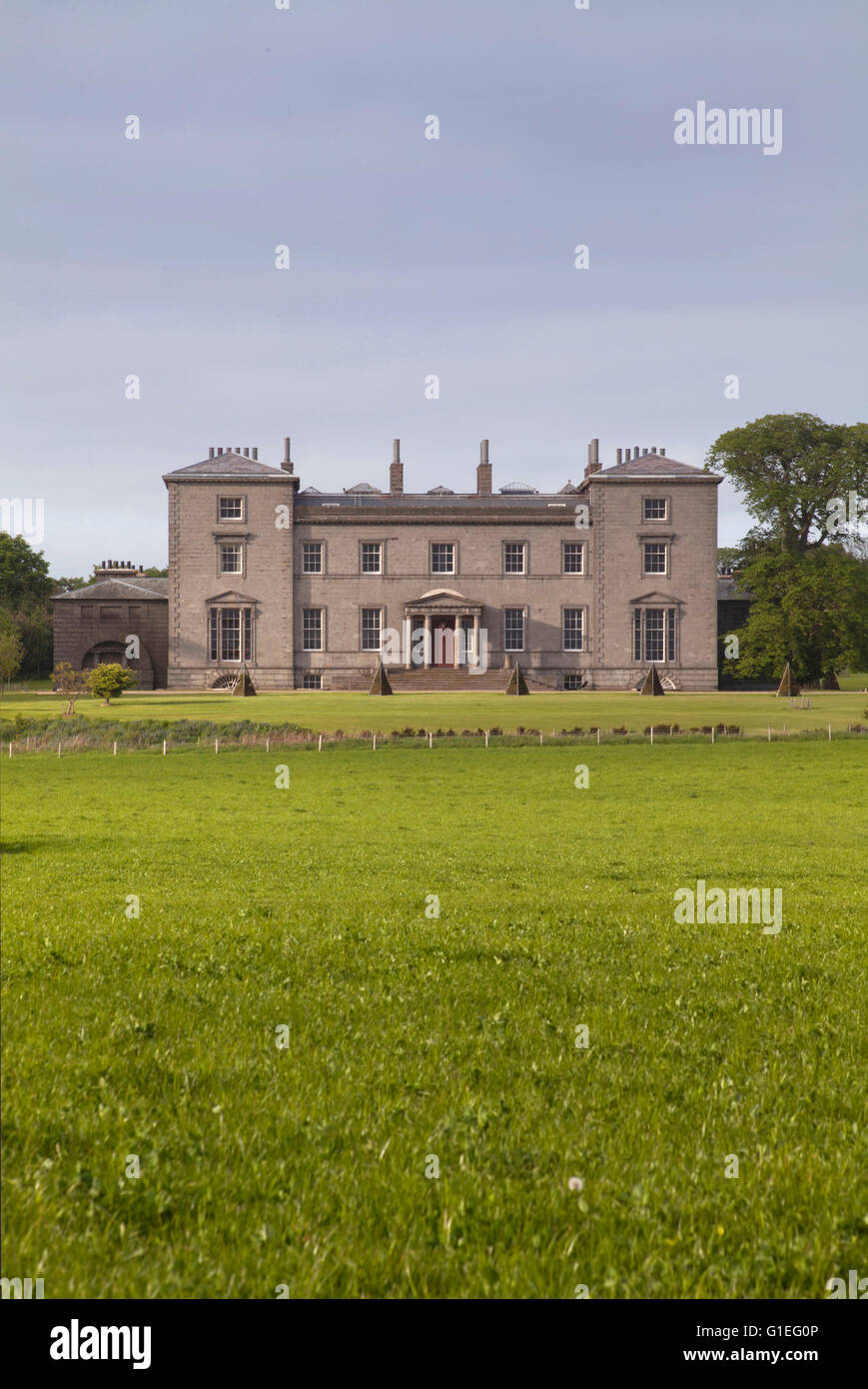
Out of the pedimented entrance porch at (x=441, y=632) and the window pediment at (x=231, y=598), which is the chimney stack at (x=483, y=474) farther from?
the window pediment at (x=231, y=598)

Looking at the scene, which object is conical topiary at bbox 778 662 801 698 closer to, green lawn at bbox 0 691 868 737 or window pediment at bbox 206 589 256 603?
green lawn at bbox 0 691 868 737

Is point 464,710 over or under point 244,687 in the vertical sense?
under

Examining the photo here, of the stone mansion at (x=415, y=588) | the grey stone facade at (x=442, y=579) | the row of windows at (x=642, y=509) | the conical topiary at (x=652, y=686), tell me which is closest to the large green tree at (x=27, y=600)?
the stone mansion at (x=415, y=588)

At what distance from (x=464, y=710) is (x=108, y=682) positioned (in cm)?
1799

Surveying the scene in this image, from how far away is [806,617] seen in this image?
189ft

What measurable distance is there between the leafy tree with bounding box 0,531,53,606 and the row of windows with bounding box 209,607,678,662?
2251 centimetres

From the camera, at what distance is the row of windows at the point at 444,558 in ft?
208

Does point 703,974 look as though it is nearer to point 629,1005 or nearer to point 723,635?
point 629,1005

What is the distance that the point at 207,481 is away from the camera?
62969mm

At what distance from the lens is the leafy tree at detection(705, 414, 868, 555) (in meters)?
60.1

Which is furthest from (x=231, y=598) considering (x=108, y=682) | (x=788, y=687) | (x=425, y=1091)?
(x=425, y=1091)

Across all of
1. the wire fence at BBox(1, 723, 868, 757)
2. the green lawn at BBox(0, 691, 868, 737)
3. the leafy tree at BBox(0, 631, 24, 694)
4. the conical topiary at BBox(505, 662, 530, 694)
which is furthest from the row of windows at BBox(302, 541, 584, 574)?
the wire fence at BBox(1, 723, 868, 757)

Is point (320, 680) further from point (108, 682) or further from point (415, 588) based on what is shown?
point (108, 682)

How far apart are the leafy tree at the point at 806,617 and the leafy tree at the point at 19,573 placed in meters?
55.3
